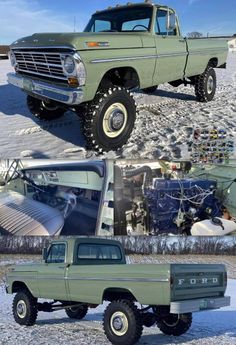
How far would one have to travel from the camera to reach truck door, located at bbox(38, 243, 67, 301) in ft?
19.2

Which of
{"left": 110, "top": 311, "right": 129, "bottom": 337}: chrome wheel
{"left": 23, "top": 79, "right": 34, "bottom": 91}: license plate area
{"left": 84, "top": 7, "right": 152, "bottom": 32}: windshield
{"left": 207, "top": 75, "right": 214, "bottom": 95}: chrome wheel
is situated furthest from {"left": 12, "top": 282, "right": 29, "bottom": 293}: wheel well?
{"left": 207, "top": 75, "right": 214, "bottom": 95}: chrome wheel

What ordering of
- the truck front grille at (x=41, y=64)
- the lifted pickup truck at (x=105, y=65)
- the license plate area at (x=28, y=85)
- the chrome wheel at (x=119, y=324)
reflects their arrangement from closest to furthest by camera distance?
the chrome wheel at (x=119, y=324)
the lifted pickup truck at (x=105, y=65)
the truck front grille at (x=41, y=64)
the license plate area at (x=28, y=85)

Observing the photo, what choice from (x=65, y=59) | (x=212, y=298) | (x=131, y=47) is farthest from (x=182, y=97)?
(x=212, y=298)

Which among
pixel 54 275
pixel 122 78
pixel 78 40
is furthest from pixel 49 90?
pixel 54 275

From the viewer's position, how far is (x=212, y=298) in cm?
536

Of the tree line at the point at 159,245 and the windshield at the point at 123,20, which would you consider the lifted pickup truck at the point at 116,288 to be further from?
the tree line at the point at 159,245

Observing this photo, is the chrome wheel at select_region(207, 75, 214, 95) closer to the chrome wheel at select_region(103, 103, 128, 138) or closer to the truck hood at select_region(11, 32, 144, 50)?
the truck hood at select_region(11, 32, 144, 50)

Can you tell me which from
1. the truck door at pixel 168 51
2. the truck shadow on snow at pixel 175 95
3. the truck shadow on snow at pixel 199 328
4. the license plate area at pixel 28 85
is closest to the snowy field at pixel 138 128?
the truck shadow on snow at pixel 175 95

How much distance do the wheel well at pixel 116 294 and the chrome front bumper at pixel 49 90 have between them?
3.15 metres

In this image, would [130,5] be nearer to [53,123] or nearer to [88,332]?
[53,123]

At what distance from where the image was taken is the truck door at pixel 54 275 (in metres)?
5.85

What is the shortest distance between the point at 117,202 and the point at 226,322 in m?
7.08

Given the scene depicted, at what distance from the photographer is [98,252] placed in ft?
20.6

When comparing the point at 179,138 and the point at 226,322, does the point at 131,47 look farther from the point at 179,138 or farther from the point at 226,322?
the point at 226,322
